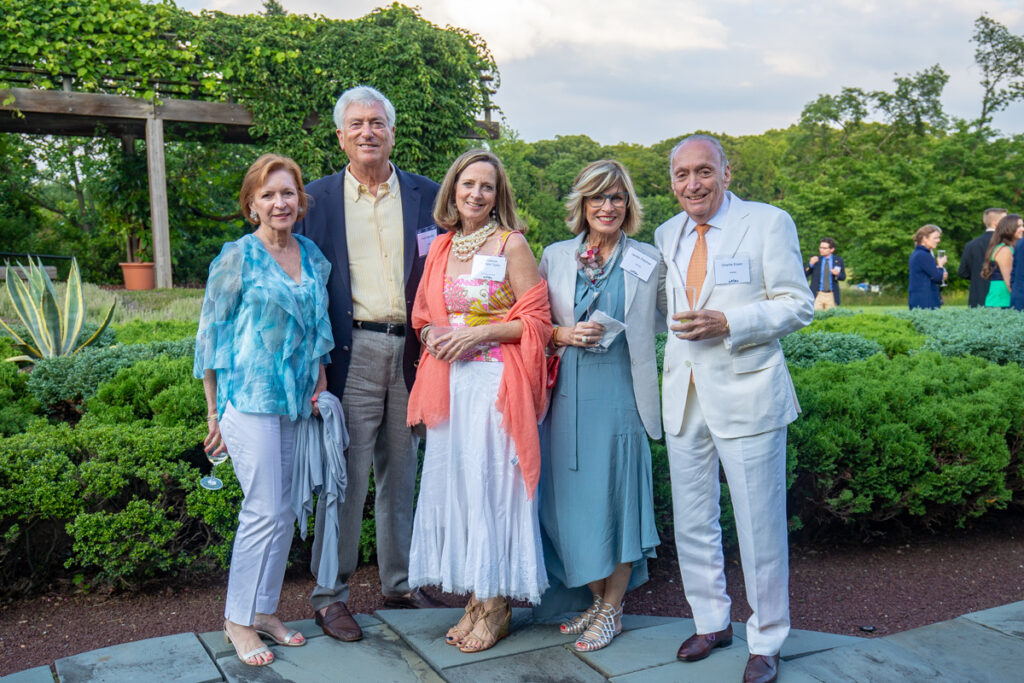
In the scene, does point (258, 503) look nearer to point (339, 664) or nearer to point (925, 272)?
point (339, 664)

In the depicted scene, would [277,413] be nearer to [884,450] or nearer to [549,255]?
[549,255]

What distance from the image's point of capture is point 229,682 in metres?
3.01

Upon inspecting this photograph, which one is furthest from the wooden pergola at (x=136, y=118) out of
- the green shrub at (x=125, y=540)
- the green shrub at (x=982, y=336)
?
the green shrub at (x=125, y=540)

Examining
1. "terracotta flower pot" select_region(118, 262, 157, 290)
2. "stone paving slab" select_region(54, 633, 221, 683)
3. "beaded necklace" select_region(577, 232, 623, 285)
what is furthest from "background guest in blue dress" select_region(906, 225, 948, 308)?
"terracotta flower pot" select_region(118, 262, 157, 290)

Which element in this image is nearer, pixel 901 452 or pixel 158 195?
pixel 901 452

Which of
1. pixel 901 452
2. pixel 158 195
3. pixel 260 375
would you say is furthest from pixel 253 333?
pixel 158 195

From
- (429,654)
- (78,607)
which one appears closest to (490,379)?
(429,654)

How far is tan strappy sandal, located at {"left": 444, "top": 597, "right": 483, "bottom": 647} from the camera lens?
337 centimetres

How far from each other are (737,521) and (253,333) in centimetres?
201

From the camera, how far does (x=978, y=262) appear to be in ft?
34.4

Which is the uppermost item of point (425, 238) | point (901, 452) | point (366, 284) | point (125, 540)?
point (425, 238)

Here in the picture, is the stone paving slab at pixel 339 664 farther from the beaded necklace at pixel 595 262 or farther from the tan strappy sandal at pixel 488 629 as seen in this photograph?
the beaded necklace at pixel 595 262

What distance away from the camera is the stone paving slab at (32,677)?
9.78 feet

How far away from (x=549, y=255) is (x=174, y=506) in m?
2.29
